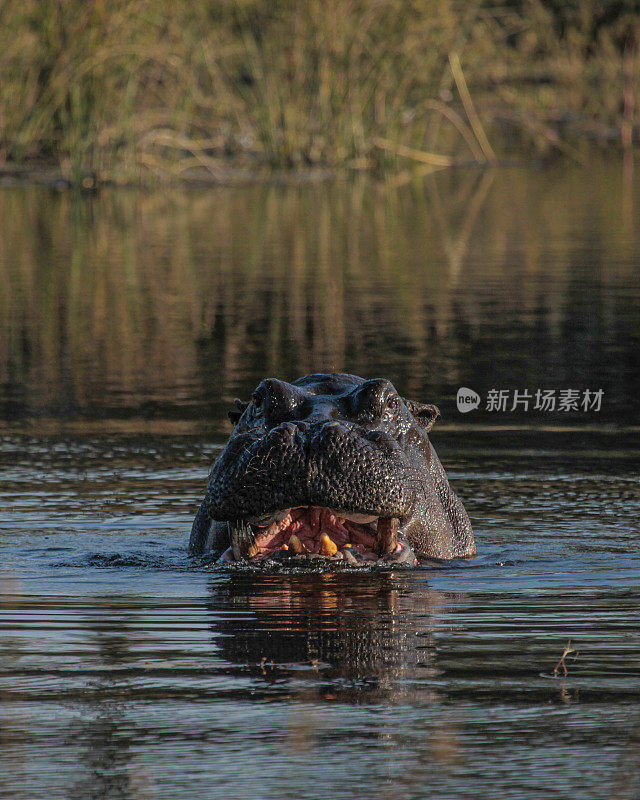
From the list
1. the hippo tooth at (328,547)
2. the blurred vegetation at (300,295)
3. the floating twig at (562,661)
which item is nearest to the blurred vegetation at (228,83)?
the blurred vegetation at (300,295)

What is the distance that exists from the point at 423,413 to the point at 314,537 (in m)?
0.72

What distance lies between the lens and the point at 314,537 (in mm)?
5676

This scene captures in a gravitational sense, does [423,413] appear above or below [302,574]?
above

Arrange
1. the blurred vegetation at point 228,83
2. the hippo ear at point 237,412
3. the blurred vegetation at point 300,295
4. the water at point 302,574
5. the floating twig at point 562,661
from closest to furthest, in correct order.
A: the water at point 302,574, the floating twig at point 562,661, the hippo ear at point 237,412, the blurred vegetation at point 300,295, the blurred vegetation at point 228,83

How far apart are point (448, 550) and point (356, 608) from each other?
3.42ft

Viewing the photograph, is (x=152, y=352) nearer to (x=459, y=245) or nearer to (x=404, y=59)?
(x=459, y=245)

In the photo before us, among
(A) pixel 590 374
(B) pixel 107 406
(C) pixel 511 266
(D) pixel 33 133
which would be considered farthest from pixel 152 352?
(D) pixel 33 133

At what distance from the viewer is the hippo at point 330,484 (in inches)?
204

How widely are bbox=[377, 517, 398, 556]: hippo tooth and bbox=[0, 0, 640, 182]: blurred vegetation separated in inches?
572

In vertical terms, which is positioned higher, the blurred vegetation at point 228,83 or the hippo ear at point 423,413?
the blurred vegetation at point 228,83

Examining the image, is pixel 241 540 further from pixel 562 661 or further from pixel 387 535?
pixel 562 661

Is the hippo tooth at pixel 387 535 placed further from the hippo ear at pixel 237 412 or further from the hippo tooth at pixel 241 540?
the hippo ear at pixel 237 412

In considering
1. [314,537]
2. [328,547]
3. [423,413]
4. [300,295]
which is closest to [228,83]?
[300,295]

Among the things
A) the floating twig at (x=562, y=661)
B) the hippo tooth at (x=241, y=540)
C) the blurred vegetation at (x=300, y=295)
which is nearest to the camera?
the floating twig at (x=562, y=661)
